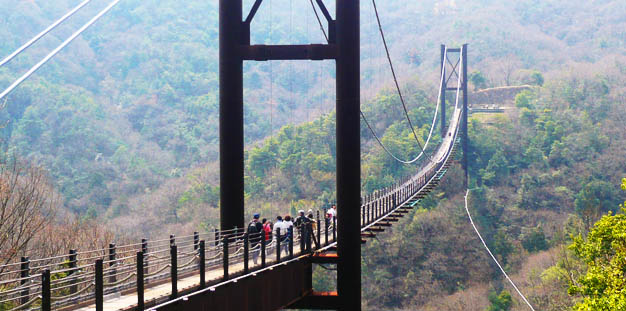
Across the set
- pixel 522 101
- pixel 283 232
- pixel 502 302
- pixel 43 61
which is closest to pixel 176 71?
pixel 522 101

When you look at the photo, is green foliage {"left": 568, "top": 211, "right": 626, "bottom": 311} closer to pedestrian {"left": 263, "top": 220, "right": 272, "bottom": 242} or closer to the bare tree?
pedestrian {"left": 263, "top": 220, "right": 272, "bottom": 242}

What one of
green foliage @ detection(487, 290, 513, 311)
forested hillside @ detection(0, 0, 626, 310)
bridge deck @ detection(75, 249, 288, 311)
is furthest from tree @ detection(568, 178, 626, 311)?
green foliage @ detection(487, 290, 513, 311)

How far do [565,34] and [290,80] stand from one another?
45.7 m

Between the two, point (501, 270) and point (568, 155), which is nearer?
point (501, 270)

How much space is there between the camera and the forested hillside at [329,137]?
2250 inches

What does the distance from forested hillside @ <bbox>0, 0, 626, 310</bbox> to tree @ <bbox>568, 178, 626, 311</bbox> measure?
62.3 feet

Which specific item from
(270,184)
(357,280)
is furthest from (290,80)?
(357,280)

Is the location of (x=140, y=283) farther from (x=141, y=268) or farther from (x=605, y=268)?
(x=605, y=268)

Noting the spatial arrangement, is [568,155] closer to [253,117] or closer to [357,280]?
[253,117]

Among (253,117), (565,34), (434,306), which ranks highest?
(565,34)

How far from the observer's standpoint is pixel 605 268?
18.6 m

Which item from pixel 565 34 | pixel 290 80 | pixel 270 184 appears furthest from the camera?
pixel 565 34

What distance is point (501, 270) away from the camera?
5572 centimetres

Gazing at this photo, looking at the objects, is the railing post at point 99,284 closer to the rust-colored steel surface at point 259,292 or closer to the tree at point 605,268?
the rust-colored steel surface at point 259,292
